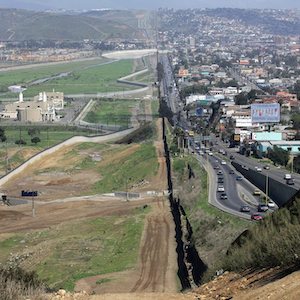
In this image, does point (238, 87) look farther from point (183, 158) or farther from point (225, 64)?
point (183, 158)

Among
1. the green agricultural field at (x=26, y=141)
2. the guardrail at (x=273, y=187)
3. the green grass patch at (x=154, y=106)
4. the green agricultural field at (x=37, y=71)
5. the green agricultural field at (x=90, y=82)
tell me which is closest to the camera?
the guardrail at (x=273, y=187)

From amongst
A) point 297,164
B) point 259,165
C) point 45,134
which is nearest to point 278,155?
point 297,164

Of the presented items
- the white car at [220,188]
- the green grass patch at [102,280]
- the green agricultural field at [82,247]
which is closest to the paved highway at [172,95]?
the white car at [220,188]

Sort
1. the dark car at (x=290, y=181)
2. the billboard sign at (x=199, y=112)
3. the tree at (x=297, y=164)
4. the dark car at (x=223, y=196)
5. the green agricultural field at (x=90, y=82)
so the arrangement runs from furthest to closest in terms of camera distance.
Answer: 1. the green agricultural field at (x=90, y=82)
2. the billboard sign at (x=199, y=112)
3. the tree at (x=297, y=164)
4. the dark car at (x=223, y=196)
5. the dark car at (x=290, y=181)

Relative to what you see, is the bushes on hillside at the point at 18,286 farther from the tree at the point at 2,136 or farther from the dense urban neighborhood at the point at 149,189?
the tree at the point at 2,136

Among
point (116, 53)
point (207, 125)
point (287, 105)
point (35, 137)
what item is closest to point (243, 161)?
point (35, 137)

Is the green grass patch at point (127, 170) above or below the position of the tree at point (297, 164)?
below

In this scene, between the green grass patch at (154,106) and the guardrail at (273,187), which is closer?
the guardrail at (273,187)

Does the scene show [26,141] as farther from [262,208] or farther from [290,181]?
[262,208]

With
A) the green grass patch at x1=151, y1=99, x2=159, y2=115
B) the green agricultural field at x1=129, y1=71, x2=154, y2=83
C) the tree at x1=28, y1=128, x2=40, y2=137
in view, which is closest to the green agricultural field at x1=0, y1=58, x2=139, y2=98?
the green agricultural field at x1=129, y1=71, x2=154, y2=83
